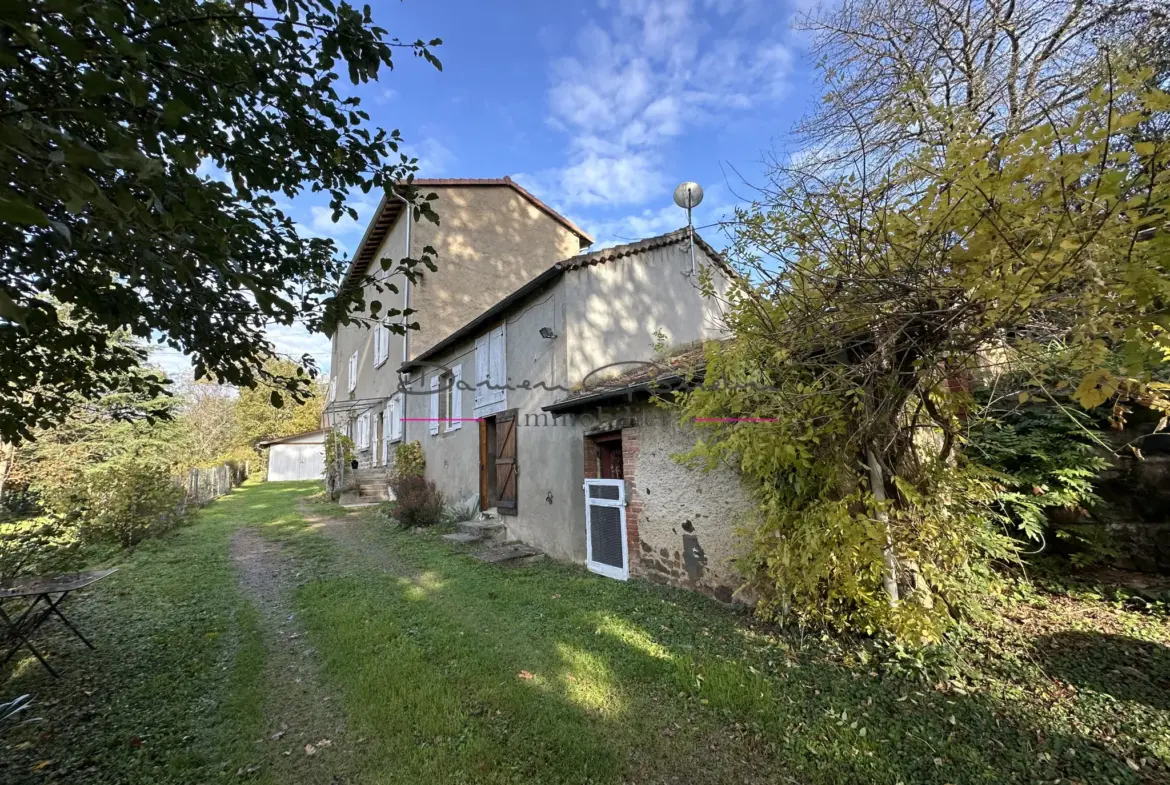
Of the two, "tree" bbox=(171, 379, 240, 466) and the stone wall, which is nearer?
the stone wall

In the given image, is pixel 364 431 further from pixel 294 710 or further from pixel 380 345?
pixel 294 710

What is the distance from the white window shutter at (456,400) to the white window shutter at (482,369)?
0.66 m

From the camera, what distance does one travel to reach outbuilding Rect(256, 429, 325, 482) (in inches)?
1214

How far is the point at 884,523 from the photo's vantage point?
146 inches

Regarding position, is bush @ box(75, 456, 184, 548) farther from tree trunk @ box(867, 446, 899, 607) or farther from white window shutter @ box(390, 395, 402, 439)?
tree trunk @ box(867, 446, 899, 607)

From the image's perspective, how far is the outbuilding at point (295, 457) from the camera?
30.8m

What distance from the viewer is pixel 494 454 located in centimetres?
1018

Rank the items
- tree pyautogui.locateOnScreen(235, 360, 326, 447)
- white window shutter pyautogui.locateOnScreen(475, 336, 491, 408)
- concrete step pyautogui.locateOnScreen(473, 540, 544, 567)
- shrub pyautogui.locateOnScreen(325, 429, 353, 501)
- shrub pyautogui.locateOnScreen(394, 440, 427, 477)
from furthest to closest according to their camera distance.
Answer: tree pyautogui.locateOnScreen(235, 360, 326, 447) < shrub pyautogui.locateOnScreen(325, 429, 353, 501) < shrub pyautogui.locateOnScreen(394, 440, 427, 477) < white window shutter pyautogui.locateOnScreen(475, 336, 491, 408) < concrete step pyautogui.locateOnScreen(473, 540, 544, 567)

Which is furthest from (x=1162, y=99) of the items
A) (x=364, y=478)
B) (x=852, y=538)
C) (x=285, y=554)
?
(x=364, y=478)

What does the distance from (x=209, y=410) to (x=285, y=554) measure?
22.8 m

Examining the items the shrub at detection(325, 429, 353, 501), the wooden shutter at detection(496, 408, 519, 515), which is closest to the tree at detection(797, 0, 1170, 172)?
the wooden shutter at detection(496, 408, 519, 515)

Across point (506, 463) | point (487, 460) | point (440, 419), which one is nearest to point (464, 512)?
point (487, 460)

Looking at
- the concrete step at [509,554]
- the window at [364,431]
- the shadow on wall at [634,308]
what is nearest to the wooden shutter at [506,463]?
the concrete step at [509,554]

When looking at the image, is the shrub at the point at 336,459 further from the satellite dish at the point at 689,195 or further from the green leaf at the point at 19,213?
the green leaf at the point at 19,213
